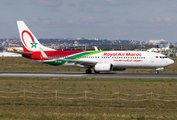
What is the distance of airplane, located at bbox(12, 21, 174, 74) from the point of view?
48438 mm

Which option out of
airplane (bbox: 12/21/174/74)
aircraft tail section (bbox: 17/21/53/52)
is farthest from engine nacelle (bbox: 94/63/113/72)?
aircraft tail section (bbox: 17/21/53/52)

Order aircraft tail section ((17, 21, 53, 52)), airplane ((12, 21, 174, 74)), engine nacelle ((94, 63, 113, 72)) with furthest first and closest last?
1. aircraft tail section ((17, 21, 53, 52))
2. airplane ((12, 21, 174, 74))
3. engine nacelle ((94, 63, 113, 72))

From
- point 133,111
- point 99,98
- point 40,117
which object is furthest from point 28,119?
point 99,98

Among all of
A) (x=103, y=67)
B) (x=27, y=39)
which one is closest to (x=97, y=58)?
(x=103, y=67)

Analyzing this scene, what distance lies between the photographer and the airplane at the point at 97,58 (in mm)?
48438

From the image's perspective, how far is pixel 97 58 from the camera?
50281 millimetres

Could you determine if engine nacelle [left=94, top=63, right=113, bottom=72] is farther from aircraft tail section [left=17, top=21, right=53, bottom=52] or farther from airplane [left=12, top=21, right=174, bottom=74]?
aircraft tail section [left=17, top=21, right=53, bottom=52]

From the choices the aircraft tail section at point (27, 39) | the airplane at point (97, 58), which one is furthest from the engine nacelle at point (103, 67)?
the aircraft tail section at point (27, 39)

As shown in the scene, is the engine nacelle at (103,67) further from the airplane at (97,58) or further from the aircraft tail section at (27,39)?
the aircraft tail section at (27,39)

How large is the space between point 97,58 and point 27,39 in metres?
15.3

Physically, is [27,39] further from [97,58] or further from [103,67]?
[103,67]

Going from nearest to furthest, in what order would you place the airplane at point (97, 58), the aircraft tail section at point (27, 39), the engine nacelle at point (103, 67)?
the engine nacelle at point (103, 67) < the airplane at point (97, 58) < the aircraft tail section at point (27, 39)

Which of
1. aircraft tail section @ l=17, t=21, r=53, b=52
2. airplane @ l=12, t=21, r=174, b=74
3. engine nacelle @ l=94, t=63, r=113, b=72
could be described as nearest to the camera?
engine nacelle @ l=94, t=63, r=113, b=72

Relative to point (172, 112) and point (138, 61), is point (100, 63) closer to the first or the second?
point (138, 61)
